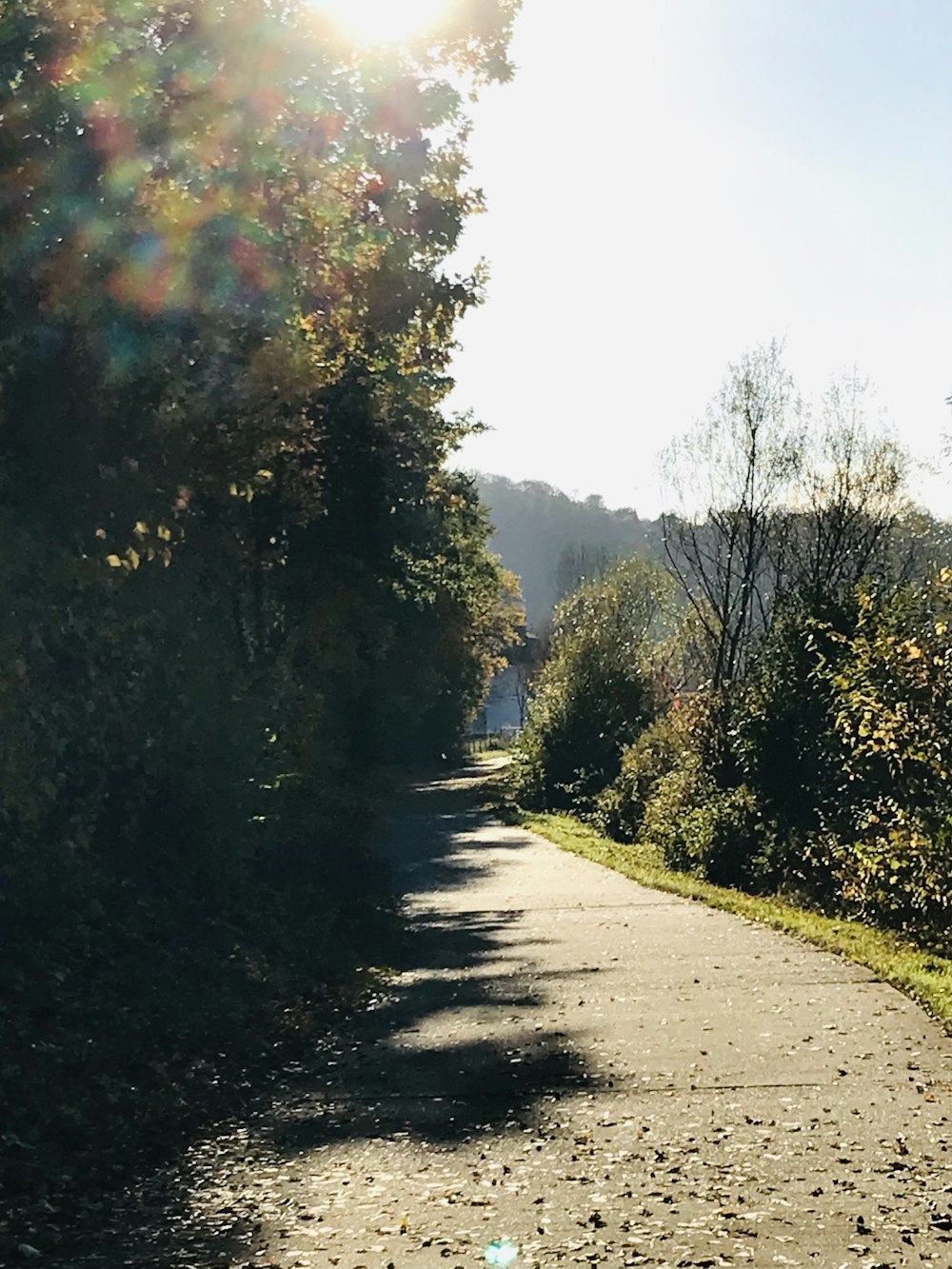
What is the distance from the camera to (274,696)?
57.6ft

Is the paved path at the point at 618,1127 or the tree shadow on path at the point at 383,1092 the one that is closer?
the paved path at the point at 618,1127

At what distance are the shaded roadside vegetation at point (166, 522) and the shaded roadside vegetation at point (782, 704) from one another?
558cm

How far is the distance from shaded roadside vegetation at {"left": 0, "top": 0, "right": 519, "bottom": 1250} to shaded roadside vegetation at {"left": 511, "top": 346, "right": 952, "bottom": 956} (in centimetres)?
558

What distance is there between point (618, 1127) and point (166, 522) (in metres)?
5.32

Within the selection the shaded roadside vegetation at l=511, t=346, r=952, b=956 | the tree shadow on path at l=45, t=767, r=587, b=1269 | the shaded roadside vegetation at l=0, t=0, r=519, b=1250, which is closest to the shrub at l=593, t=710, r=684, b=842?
the shaded roadside vegetation at l=511, t=346, r=952, b=956

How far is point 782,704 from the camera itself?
19.5m

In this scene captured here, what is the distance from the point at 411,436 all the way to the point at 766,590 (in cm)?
2550

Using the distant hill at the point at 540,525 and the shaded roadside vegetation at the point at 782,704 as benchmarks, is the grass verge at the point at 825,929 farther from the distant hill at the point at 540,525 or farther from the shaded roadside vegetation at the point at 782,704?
the distant hill at the point at 540,525

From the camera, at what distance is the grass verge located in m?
10.5

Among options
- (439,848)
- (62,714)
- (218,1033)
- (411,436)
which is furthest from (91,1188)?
(439,848)

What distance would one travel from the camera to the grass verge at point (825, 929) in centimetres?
1049

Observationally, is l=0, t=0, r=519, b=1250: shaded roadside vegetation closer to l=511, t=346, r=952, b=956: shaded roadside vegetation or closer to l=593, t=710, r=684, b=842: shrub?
l=511, t=346, r=952, b=956: shaded roadside vegetation

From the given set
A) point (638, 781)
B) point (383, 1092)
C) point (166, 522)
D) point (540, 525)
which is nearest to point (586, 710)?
point (638, 781)

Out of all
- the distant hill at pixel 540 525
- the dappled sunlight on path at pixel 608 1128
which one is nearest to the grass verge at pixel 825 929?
the dappled sunlight on path at pixel 608 1128
